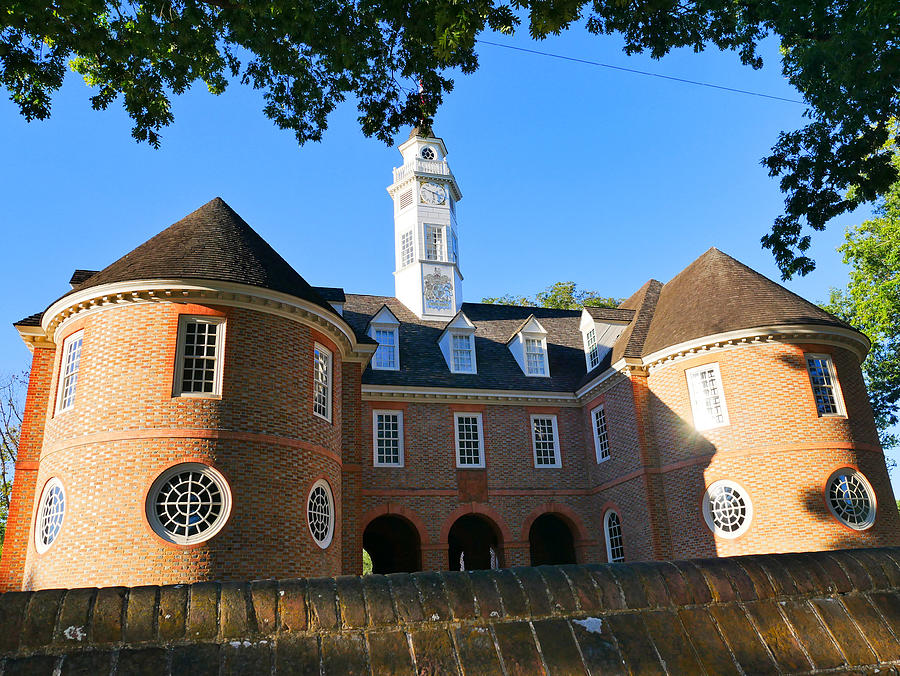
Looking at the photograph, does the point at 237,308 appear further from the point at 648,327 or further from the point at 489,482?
the point at 648,327

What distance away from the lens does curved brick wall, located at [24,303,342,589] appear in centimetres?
1360

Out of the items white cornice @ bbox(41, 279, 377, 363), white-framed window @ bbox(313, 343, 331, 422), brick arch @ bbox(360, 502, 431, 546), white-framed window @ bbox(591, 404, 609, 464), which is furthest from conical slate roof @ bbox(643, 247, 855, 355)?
white cornice @ bbox(41, 279, 377, 363)

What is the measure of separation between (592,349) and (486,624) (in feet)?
79.0

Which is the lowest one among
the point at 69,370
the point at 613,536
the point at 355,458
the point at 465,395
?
the point at 613,536

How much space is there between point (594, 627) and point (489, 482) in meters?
20.5

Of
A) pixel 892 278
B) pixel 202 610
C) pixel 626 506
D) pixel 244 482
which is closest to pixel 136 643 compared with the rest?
pixel 202 610

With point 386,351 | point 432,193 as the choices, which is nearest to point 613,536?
point 386,351

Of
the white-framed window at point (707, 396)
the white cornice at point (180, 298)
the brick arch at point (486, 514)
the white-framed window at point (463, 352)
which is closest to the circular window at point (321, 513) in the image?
the white cornice at point (180, 298)

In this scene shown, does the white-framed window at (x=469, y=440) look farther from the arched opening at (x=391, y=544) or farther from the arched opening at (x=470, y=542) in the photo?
the arched opening at (x=470, y=542)

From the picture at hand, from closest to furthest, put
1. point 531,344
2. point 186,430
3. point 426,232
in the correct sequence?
point 186,430
point 531,344
point 426,232

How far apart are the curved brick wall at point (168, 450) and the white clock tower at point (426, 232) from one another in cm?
1374

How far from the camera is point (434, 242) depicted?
102 ft

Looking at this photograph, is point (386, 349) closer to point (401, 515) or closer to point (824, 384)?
point (401, 515)

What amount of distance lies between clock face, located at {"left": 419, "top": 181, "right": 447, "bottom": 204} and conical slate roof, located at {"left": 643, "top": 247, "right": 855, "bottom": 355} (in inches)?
482
